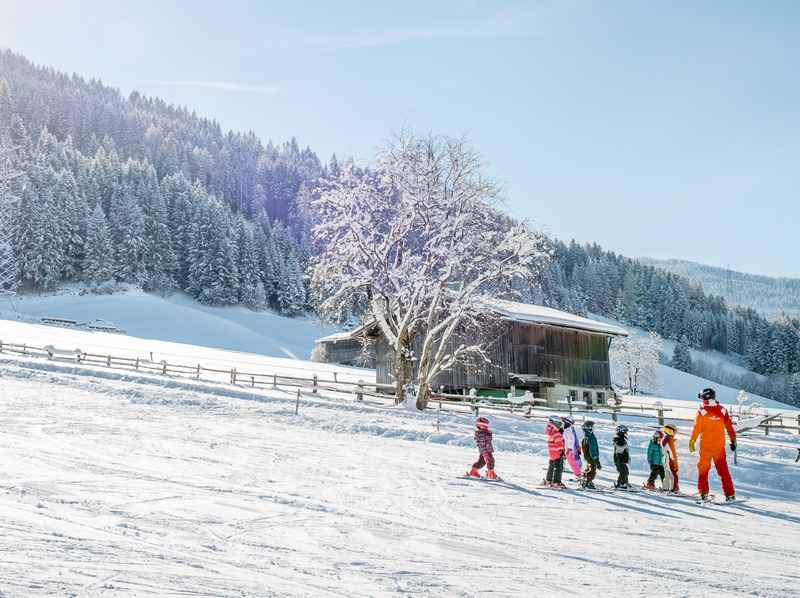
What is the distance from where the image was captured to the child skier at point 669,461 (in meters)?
14.5

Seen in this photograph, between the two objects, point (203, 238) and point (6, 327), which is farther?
point (203, 238)

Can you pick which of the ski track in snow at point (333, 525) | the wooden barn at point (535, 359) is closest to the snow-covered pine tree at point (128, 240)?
the wooden barn at point (535, 359)

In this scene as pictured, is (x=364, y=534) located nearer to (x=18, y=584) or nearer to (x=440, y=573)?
(x=440, y=573)

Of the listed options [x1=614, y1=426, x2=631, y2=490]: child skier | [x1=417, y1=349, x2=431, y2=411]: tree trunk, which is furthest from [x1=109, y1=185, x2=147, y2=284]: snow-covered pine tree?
[x1=614, y1=426, x2=631, y2=490]: child skier

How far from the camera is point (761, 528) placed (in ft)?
35.4

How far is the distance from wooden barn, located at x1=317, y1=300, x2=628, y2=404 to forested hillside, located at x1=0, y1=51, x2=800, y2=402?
20.5 feet

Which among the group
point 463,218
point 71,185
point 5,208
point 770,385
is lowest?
point 770,385

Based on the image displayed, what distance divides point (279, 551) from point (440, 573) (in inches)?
72.7

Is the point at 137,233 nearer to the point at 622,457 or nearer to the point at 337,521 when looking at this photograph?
the point at 622,457

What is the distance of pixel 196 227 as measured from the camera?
91.9 metres

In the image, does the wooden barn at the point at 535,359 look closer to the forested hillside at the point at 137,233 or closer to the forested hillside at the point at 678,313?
the forested hillside at the point at 137,233

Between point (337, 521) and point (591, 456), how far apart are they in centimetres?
677

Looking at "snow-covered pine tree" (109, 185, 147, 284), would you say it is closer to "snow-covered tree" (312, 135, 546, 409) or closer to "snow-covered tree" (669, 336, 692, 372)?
"snow-covered tree" (312, 135, 546, 409)

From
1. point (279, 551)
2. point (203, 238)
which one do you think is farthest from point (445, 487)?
point (203, 238)
